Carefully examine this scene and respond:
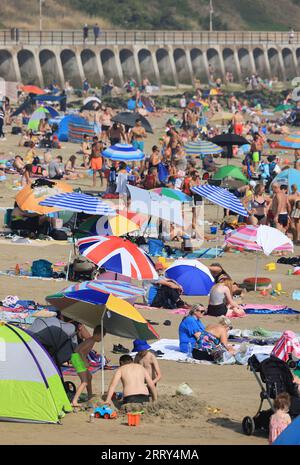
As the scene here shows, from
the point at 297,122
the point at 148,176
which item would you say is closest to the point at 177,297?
the point at 148,176

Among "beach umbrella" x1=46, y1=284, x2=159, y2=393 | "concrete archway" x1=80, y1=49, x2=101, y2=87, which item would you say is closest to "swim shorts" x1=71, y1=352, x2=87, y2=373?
"beach umbrella" x1=46, y1=284, x2=159, y2=393

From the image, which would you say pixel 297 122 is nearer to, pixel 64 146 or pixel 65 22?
pixel 64 146

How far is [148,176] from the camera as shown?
24.9 metres

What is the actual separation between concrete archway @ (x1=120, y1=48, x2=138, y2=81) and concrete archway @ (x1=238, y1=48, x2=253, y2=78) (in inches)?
422

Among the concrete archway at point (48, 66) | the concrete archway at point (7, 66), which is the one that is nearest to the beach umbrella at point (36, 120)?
the concrete archway at point (7, 66)

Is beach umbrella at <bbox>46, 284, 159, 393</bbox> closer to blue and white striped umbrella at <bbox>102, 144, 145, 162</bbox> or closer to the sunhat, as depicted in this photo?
the sunhat

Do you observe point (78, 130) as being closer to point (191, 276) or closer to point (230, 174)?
point (230, 174)

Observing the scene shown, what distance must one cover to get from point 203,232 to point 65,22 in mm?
57852

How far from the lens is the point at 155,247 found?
2019 cm

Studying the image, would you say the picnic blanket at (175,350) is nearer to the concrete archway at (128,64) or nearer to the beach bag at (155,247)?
the beach bag at (155,247)

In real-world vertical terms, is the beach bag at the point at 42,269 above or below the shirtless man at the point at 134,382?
below

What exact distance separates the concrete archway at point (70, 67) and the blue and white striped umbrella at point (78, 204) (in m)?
46.3

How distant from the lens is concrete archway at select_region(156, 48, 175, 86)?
71062mm

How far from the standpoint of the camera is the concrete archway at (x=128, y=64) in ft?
227
